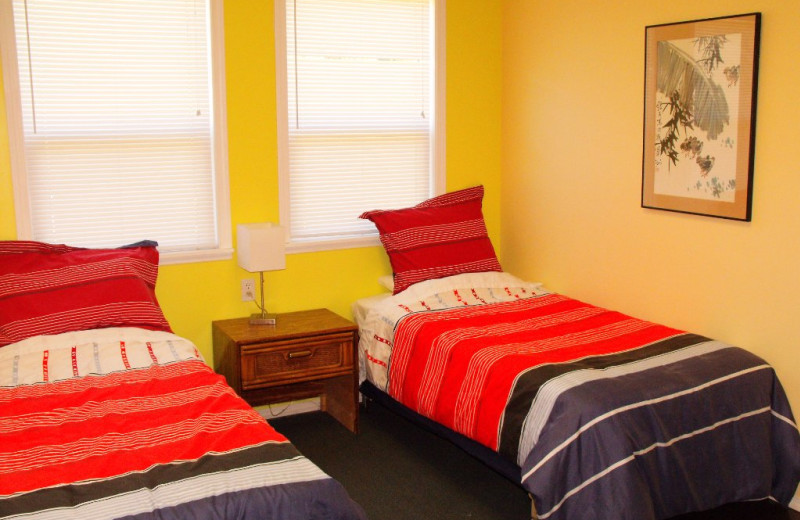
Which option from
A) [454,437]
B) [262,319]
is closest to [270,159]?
[262,319]

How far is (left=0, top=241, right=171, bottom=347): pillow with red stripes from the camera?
3.10m

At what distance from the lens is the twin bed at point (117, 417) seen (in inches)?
78.0

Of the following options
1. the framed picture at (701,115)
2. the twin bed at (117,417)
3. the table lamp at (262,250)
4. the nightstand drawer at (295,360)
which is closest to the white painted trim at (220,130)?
the table lamp at (262,250)

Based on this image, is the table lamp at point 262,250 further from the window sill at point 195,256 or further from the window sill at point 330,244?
the window sill at point 330,244

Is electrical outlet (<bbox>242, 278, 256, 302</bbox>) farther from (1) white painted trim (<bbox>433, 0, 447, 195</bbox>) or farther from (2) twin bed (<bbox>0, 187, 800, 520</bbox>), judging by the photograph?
(1) white painted trim (<bbox>433, 0, 447, 195</bbox>)

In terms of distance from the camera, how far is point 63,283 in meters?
3.20

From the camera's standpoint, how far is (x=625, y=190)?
377 centimetres

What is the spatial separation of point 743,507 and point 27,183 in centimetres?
317

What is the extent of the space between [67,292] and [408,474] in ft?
5.16

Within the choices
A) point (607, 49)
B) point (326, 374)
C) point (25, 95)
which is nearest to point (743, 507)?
point (326, 374)

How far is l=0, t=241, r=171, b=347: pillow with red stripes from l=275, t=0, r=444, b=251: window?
928mm

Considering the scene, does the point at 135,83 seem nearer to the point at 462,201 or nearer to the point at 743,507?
the point at 462,201

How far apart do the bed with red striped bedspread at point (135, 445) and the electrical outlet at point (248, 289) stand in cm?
85

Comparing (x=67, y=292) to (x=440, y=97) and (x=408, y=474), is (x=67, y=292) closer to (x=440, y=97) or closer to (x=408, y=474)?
(x=408, y=474)
